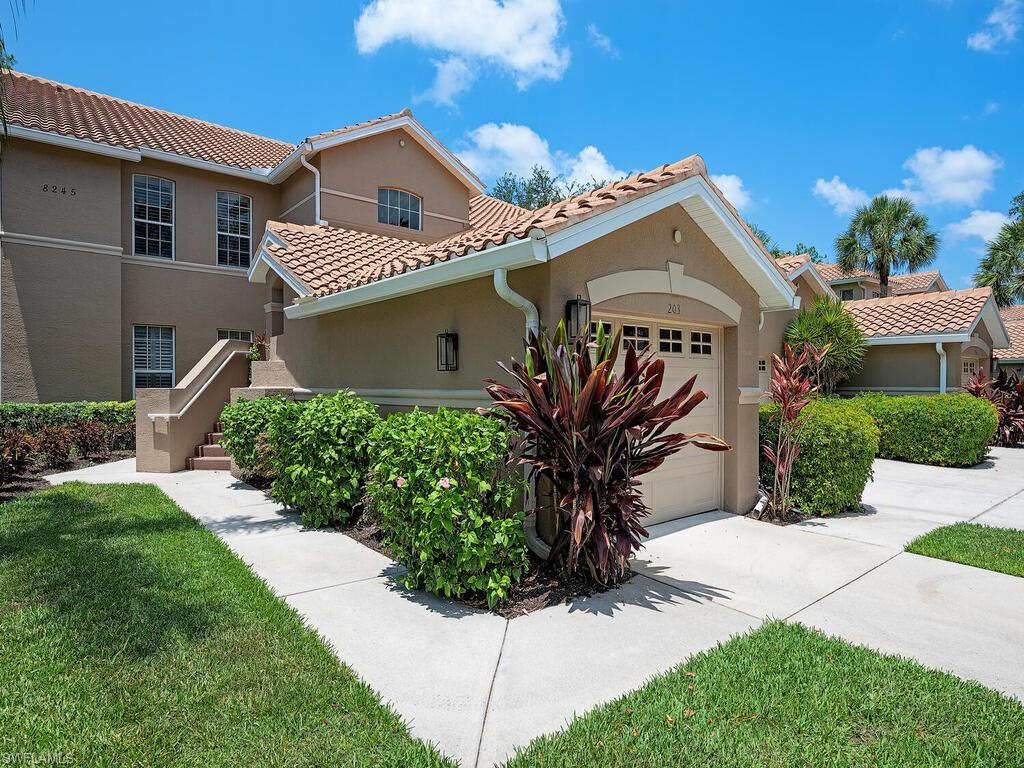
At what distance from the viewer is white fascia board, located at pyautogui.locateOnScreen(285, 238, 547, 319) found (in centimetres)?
529

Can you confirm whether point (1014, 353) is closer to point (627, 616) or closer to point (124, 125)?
point (627, 616)

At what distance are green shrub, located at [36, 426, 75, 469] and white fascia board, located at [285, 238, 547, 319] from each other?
6775 mm

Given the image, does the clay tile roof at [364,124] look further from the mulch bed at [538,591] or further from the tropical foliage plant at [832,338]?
the mulch bed at [538,591]

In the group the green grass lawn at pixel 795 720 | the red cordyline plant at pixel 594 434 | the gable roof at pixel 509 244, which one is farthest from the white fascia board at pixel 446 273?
the green grass lawn at pixel 795 720

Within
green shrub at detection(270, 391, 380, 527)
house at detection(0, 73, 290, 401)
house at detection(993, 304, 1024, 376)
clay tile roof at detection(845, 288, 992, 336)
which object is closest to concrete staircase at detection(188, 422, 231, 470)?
green shrub at detection(270, 391, 380, 527)

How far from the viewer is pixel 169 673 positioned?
3.56 m

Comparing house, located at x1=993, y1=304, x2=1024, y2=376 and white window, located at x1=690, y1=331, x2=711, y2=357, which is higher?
house, located at x1=993, y1=304, x2=1024, y2=376

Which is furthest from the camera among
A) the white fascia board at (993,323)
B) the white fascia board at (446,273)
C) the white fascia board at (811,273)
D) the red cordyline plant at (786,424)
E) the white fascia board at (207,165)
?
the white fascia board at (811,273)

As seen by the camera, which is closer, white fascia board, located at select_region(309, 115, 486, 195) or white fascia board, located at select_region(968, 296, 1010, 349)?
white fascia board, located at select_region(309, 115, 486, 195)

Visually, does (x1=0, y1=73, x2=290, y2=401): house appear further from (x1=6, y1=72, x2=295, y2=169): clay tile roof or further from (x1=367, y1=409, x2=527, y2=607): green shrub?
(x1=367, y1=409, x2=527, y2=607): green shrub

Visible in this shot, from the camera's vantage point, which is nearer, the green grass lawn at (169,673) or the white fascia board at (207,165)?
the green grass lawn at (169,673)

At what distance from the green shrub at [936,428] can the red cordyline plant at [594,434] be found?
31.3ft

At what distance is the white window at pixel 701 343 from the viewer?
25.0ft

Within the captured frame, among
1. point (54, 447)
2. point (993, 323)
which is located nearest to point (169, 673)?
point (54, 447)
